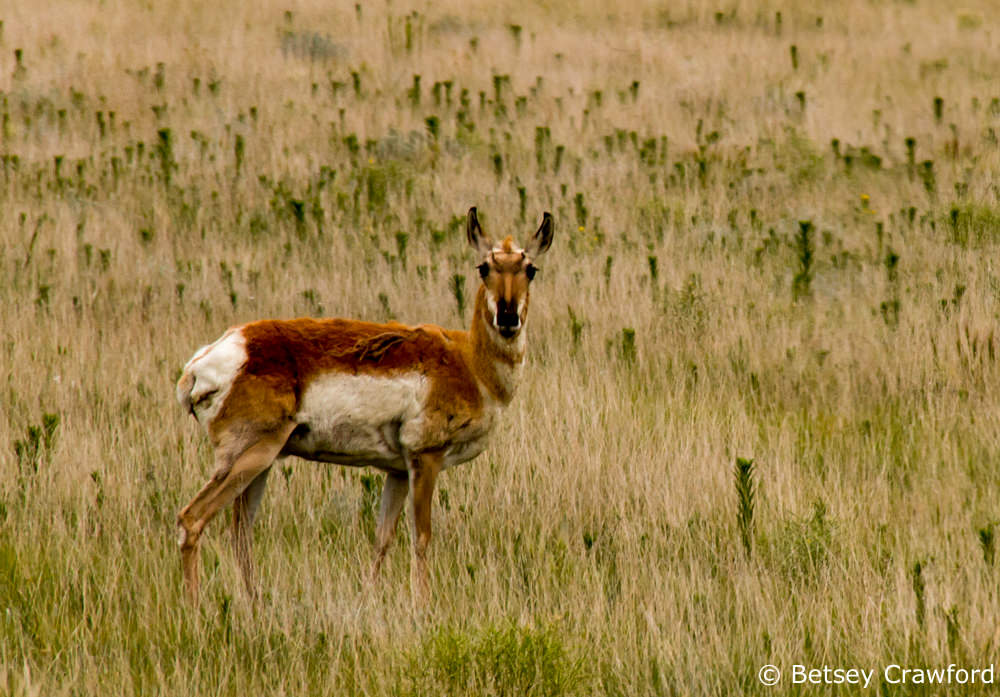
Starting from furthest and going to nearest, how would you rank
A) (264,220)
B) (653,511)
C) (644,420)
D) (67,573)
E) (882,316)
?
(264,220), (882,316), (644,420), (653,511), (67,573)

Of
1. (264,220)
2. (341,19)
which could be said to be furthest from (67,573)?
(341,19)

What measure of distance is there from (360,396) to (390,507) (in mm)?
712

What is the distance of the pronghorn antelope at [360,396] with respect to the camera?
519 centimetres

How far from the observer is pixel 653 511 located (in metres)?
6.22

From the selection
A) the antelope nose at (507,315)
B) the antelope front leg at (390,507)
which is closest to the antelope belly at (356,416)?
the antelope front leg at (390,507)

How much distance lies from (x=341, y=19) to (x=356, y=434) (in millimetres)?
15779

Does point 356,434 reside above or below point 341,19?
below

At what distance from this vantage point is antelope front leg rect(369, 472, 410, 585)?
5684mm

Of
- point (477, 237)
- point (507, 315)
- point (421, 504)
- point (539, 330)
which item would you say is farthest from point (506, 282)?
point (539, 330)

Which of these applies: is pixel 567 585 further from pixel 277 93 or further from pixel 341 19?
pixel 341 19

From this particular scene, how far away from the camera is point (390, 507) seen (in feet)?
19.1

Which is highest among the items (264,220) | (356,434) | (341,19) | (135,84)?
(341,19)

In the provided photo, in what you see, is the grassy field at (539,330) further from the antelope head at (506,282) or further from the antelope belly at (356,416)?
the antelope head at (506,282)

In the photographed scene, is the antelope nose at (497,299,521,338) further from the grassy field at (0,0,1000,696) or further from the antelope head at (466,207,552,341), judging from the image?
the grassy field at (0,0,1000,696)
